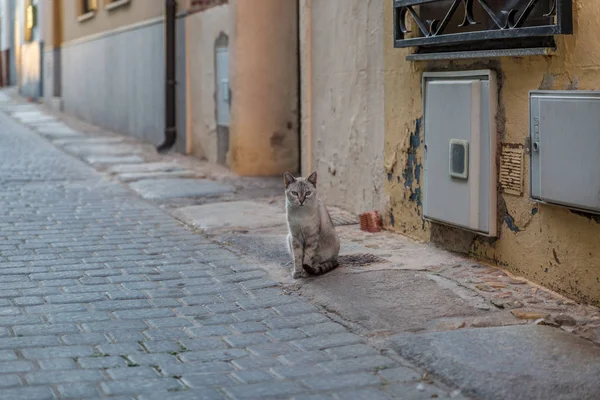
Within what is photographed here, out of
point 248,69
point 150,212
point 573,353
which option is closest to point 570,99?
point 573,353

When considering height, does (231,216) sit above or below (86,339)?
above

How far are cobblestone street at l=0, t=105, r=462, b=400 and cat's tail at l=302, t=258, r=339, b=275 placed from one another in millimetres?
237

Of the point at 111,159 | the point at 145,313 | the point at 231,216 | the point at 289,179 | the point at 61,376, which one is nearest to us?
the point at 61,376

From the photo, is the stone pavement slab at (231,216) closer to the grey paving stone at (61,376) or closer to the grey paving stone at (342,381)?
the grey paving stone at (61,376)

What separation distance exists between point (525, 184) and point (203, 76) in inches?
302

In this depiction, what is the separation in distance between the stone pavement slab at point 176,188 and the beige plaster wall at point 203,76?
1589mm

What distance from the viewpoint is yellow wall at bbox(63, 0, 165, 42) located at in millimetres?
14967

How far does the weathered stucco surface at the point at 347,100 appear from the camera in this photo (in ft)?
26.0

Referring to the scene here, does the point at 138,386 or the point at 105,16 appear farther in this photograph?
the point at 105,16

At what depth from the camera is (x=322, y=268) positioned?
20.6 feet

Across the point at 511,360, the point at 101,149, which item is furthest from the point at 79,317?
the point at 101,149

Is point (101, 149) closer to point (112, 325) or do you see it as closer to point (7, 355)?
point (112, 325)

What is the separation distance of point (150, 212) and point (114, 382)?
5058 mm

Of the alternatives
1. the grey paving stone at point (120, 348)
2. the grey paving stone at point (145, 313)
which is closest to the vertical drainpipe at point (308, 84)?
the grey paving stone at point (145, 313)
